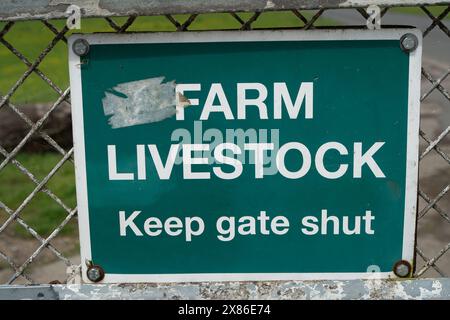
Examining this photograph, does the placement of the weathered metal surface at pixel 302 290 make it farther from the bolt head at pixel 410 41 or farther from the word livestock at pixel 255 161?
the bolt head at pixel 410 41

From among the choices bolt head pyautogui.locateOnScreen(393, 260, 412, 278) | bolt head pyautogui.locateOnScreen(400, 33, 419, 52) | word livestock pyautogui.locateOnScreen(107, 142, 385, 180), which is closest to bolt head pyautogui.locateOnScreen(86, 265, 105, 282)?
word livestock pyautogui.locateOnScreen(107, 142, 385, 180)

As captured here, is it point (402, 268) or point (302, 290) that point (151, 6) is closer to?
point (302, 290)

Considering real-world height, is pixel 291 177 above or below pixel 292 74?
below

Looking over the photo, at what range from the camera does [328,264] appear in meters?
1.51

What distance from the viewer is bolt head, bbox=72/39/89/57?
143 cm

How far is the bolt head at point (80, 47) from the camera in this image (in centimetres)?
143

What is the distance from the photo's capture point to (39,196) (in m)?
4.96

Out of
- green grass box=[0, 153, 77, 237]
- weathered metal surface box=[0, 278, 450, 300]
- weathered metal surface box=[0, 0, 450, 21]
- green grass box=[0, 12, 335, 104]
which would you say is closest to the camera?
weathered metal surface box=[0, 0, 450, 21]

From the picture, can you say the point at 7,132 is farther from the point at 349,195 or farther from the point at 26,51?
the point at 26,51

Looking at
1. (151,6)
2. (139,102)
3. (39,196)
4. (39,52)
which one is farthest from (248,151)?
(39,52)

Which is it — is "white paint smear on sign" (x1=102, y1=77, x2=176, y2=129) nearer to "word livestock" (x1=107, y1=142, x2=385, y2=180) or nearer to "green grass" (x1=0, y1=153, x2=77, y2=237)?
"word livestock" (x1=107, y1=142, x2=385, y2=180)

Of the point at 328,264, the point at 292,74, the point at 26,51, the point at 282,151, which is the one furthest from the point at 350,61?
the point at 26,51

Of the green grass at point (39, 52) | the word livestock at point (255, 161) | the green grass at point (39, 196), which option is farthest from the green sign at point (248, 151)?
the green grass at point (39, 52)
